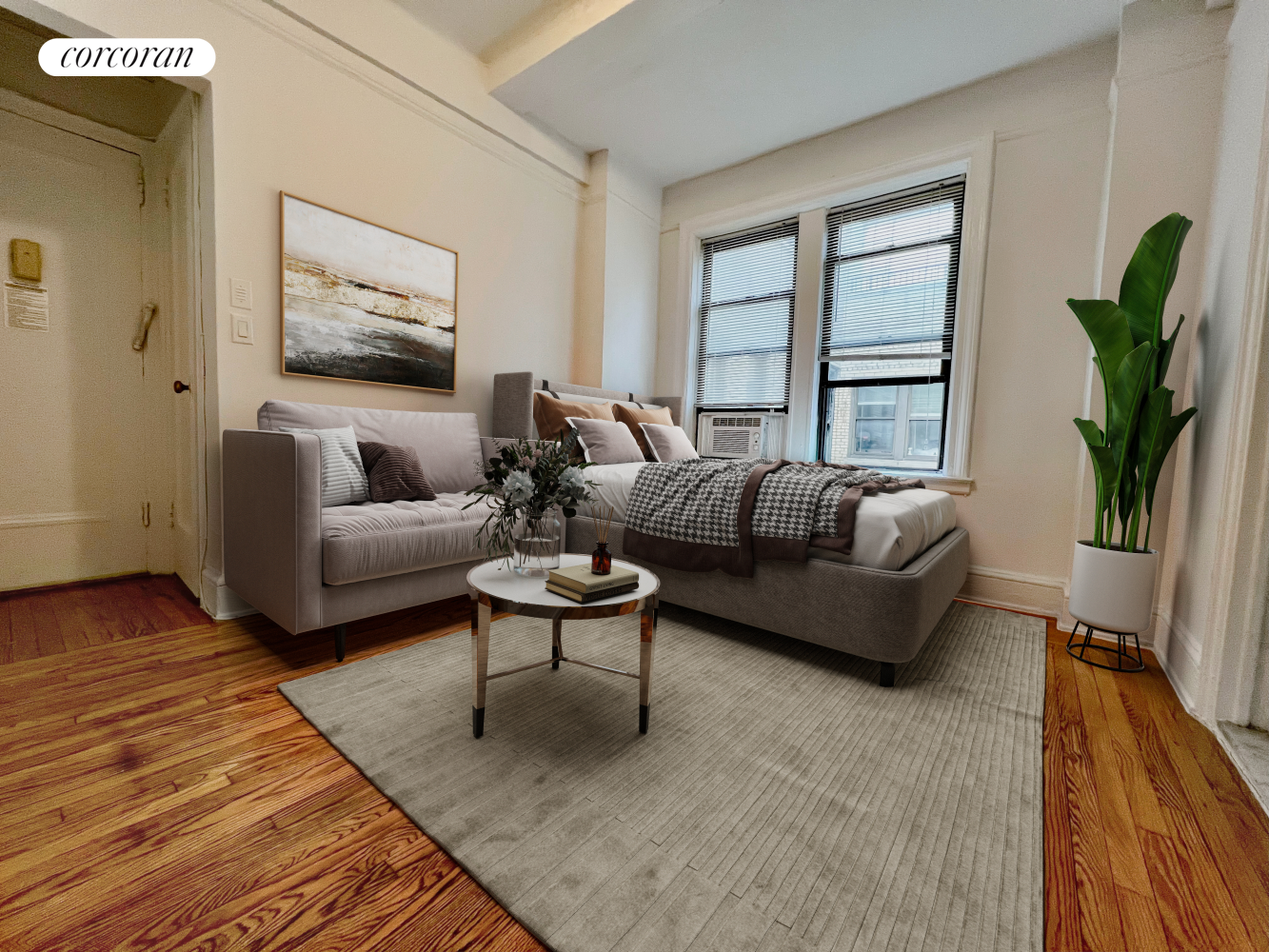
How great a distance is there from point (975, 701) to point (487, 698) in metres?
1.66

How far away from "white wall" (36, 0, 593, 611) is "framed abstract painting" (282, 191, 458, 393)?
73 mm

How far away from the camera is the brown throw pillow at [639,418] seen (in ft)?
11.8

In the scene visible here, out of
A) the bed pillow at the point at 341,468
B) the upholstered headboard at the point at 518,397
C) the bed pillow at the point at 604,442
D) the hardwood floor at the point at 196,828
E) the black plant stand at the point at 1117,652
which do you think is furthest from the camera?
the upholstered headboard at the point at 518,397

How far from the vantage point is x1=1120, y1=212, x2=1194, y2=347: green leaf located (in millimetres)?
2041

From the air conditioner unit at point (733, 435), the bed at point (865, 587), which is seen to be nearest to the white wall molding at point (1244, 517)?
the bed at point (865, 587)

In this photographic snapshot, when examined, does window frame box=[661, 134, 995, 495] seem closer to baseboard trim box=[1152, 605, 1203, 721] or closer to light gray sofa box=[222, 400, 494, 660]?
baseboard trim box=[1152, 605, 1203, 721]

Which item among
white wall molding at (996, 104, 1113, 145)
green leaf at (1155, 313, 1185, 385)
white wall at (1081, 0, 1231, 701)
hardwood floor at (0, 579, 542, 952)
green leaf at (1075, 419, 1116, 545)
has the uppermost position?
white wall molding at (996, 104, 1113, 145)

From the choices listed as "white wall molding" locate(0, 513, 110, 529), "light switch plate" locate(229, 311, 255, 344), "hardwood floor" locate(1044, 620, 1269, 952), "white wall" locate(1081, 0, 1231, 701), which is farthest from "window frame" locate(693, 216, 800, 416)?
"white wall molding" locate(0, 513, 110, 529)

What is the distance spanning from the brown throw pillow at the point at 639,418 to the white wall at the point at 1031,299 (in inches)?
77.9

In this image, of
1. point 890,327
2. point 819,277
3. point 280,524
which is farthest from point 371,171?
point 890,327

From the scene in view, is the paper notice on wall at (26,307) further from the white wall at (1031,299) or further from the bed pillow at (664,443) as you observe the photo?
the white wall at (1031,299)

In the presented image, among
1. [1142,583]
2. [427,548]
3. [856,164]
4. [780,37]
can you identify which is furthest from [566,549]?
[856,164]

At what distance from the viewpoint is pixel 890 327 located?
143 inches

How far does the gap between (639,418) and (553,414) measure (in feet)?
2.27
